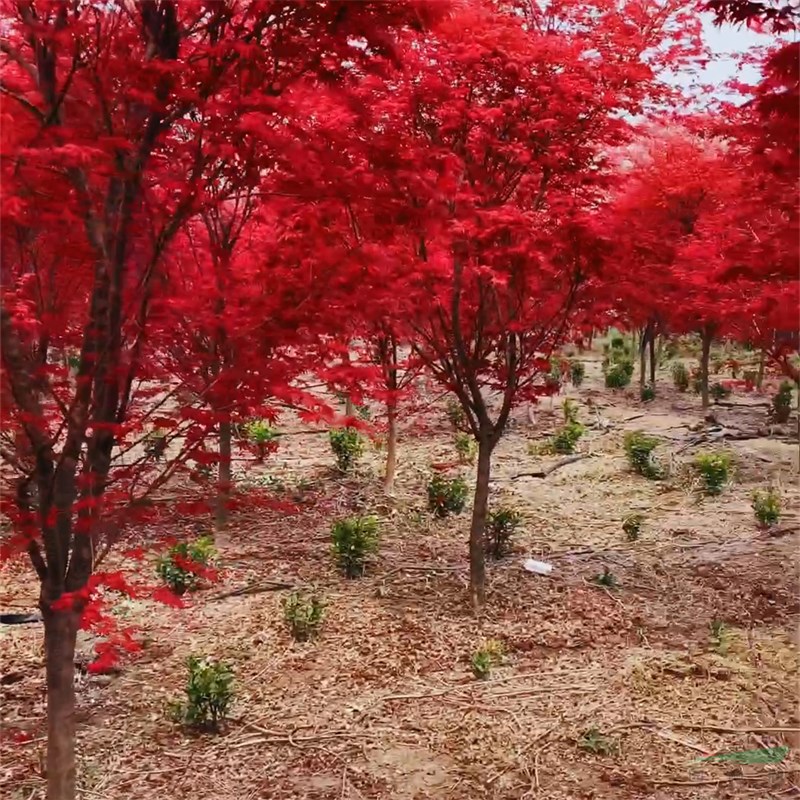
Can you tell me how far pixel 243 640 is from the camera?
6078mm

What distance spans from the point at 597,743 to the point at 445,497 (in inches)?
190

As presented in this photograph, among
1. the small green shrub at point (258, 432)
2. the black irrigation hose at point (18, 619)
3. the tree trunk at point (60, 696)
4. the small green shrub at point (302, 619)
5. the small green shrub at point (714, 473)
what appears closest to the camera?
the tree trunk at point (60, 696)

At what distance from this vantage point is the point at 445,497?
30.6 feet

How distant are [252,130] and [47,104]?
88 centimetres

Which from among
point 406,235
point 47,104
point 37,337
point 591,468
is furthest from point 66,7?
point 591,468

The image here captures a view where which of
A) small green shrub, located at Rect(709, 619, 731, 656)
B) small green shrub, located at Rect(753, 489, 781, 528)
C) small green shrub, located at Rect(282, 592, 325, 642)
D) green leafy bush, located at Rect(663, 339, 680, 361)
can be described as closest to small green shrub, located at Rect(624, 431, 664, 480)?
small green shrub, located at Rect(753, 489, 781, 528)

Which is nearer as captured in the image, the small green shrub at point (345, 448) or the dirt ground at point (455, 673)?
the dirt ground at point (455, 673)

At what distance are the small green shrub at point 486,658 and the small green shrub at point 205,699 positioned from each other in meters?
1.81

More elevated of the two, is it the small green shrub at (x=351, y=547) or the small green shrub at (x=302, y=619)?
the small green shrub at (x=351, y=547)

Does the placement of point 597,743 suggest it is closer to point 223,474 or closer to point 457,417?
point 223,474

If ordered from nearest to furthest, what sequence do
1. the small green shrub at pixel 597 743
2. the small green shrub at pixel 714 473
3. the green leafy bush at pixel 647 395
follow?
1. the small green shrub at pixel 597 743
2. the small green shrub at pixel 714 473
3. the green leafy bush at pixel 647 395

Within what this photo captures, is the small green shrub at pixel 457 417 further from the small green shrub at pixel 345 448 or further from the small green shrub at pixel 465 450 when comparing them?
the small green shrub at pixel 345 448

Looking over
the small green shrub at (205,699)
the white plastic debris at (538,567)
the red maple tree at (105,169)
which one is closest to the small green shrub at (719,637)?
the white plastic debris at (538,567)

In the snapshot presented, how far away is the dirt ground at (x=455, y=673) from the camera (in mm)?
4406
